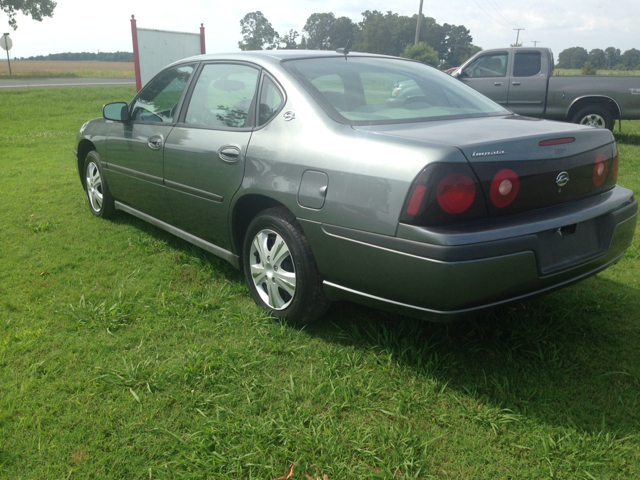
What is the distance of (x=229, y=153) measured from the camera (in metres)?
3.28

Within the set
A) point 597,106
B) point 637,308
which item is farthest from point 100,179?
point 597,106

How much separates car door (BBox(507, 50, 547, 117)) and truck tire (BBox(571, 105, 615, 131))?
0.75m

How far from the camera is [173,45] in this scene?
1344cm

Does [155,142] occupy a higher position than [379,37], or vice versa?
[379,37]

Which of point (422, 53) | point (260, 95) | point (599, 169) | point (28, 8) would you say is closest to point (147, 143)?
point (260, 95)

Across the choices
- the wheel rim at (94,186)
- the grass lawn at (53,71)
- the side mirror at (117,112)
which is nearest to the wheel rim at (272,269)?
the side mirror at (117,112)

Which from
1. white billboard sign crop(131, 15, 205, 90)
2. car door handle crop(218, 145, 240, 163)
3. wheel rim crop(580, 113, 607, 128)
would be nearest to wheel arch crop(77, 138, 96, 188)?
A: car door handle crop(218, 145, 240, 163)

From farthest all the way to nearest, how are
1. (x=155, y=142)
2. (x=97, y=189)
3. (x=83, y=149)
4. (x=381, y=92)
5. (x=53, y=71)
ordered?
(x=53, y=71)
(x=83, y=149)
(x=97, y=189)
(x=155, y=142)
(x=381, y=92)

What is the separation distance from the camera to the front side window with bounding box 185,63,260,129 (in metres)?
3.38

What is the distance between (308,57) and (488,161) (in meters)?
1.58

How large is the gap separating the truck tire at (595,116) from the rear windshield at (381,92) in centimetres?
825

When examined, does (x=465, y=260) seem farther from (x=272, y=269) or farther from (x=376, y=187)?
(x=272, y=269)

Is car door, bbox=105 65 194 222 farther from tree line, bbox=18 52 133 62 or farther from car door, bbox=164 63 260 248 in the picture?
tree line, bbox=18 52 133 62

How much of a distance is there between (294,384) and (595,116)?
1018cm
